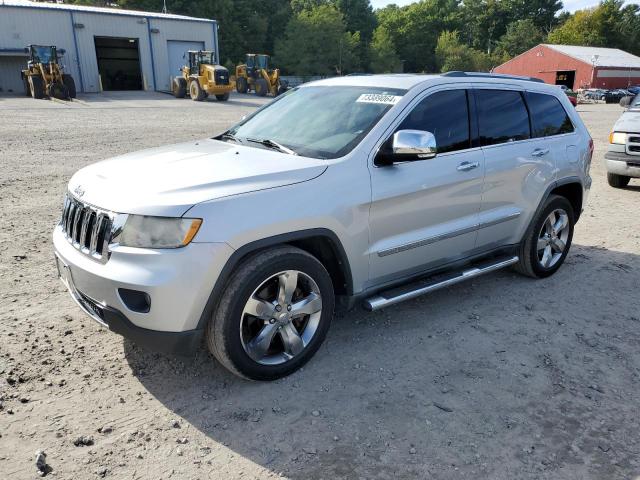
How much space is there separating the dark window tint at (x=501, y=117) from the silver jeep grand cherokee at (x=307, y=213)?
0.06ft

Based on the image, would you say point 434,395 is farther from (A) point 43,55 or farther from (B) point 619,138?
(A) point 43,55

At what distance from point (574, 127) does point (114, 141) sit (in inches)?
422

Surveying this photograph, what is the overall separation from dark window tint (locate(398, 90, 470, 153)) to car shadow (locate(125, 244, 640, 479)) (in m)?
1.39

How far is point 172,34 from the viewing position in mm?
36625

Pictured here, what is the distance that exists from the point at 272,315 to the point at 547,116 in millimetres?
3405

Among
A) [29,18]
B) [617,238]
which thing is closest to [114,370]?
[617,238]

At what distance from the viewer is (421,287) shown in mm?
3875

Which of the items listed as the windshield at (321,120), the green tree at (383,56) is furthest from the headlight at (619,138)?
the green tree at (383,56)

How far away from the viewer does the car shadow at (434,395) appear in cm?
272

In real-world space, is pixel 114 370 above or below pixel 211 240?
below

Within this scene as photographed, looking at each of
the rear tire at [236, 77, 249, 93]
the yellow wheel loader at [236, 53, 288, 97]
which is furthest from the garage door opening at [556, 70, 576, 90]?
the rear tire at [236, 77, 249, 93]

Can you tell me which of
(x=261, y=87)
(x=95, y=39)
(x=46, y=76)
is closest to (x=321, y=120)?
(x=46, y=76)

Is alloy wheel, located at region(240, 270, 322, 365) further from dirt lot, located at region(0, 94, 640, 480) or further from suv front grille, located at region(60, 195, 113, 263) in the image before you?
suv front grille, located at region(60, 195, 113, 263)

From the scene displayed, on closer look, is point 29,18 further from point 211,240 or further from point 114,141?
point 211,240
